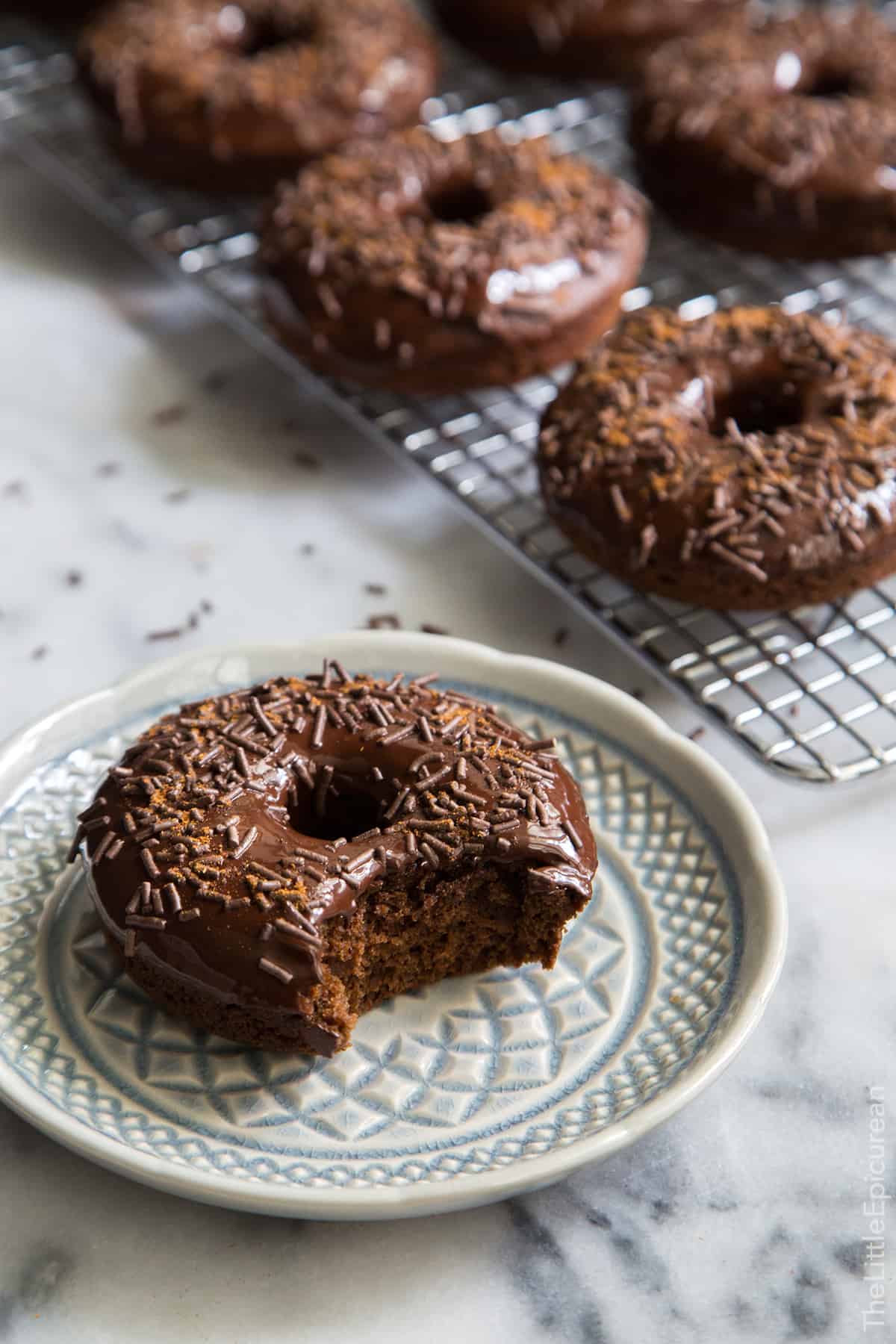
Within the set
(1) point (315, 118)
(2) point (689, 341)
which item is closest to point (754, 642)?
(2) point (689, 341)

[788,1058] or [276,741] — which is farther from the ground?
[276,741]

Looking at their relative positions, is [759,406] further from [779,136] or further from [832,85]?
[832,85]

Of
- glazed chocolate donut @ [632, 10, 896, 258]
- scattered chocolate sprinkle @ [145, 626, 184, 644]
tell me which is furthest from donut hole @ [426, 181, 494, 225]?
scattered chocolate sprinkle @ [145, 626, 184, 644]

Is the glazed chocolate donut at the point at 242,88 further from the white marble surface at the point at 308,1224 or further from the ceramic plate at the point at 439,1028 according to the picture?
the ceramic plate at the point at 439,1028

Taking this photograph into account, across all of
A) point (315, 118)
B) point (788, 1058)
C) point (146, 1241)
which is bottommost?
point (788, 1058)

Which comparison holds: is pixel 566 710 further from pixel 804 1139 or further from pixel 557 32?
pixel 557 32

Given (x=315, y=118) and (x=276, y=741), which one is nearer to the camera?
(x=276, y=741)

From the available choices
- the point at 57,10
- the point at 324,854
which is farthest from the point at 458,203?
the point at 324,854
